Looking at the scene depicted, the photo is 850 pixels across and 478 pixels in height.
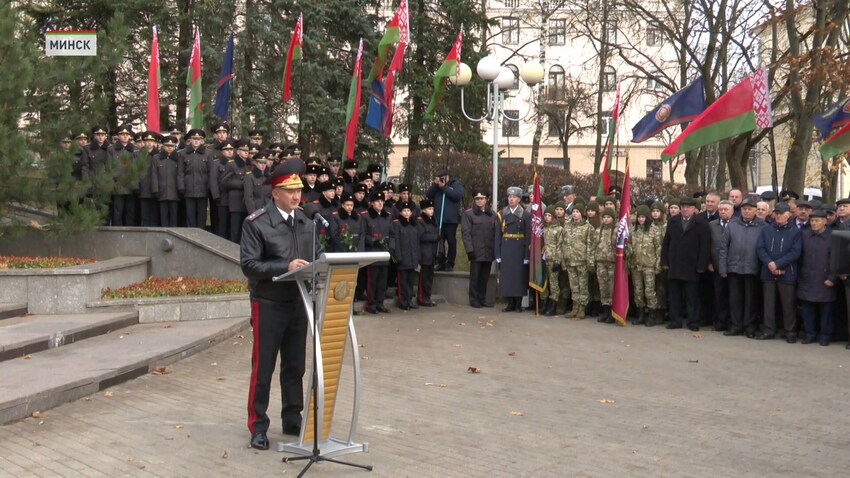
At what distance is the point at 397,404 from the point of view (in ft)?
29.4

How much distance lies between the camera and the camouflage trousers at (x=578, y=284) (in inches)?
611

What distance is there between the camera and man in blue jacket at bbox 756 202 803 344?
1345cm

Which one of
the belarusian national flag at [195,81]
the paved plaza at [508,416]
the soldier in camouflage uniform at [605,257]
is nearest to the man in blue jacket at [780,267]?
the paved plaza at [508,416]

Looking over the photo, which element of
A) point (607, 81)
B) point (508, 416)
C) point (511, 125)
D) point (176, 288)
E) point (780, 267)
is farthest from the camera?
point (511, 125)

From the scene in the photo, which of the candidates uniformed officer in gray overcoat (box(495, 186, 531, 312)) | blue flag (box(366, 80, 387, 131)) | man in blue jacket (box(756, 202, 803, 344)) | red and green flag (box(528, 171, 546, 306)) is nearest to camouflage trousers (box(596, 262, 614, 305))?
red and green flag (box(528, 171, 546, 306))

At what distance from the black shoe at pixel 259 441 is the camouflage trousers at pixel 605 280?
353 inches

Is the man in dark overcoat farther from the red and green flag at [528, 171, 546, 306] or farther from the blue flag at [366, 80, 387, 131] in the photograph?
the blue flag at [366, 80, 387, 131]

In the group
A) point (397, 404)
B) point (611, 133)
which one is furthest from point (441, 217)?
point (397, 404)

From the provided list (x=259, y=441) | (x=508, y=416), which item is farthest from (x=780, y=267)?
(x=259, y=441)

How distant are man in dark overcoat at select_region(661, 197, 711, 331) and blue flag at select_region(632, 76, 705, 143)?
2.56m

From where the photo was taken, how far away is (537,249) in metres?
16.0

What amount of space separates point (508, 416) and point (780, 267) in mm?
6606

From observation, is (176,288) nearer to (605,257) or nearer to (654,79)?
(605,257)

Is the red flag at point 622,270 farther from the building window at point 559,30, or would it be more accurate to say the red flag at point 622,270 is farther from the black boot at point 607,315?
the building window at point 559,30
